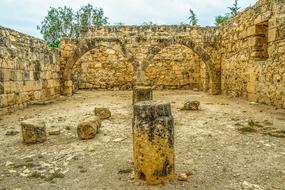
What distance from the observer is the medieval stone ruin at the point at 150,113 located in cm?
333

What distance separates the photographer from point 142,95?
8648mm

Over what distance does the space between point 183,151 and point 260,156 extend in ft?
3.54

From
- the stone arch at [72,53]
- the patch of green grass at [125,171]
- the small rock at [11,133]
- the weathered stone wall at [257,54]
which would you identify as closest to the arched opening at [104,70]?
the stone arch at [72,53]

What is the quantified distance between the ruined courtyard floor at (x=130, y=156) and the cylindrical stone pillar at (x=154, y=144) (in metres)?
0.14

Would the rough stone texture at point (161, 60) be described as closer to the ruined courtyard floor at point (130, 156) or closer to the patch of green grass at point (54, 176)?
the ruined courtyard floor at point (130, 156)

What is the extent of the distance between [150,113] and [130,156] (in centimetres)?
119

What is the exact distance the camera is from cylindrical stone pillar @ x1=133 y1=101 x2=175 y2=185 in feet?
10.7

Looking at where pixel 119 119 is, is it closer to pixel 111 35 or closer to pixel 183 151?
pixel 183 151

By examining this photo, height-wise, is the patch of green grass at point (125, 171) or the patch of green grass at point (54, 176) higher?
the patch of green grass at point (125, 171)

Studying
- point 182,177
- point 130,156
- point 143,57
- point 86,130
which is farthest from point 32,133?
point 143,57

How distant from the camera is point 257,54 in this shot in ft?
30.8

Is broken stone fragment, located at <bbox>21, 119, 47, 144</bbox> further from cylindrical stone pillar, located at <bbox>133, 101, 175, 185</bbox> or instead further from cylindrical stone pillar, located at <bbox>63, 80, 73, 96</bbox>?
cylindrical stone pillar, located at <bbox>63, 80, 73, 96</bbox>

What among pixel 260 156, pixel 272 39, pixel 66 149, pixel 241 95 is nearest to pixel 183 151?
pixel 260 156

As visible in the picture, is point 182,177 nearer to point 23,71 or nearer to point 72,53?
point 23,71
